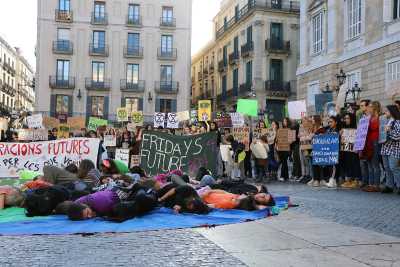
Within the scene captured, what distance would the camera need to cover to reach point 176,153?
47.0 ft

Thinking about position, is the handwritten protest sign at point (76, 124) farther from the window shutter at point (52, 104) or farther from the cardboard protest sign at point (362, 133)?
the window shutter at point (52, 104)

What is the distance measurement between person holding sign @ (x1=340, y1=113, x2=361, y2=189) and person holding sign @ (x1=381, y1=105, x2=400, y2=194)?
124 centimetres

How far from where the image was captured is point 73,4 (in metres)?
50.6

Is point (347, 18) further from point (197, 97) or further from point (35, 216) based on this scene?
point (197, 97)

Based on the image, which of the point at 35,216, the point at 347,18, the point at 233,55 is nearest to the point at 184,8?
the point at 233,55

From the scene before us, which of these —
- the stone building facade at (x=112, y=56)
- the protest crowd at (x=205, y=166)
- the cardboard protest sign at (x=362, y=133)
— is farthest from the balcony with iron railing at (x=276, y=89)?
the cardboard protest sign at (x=362, y=133)

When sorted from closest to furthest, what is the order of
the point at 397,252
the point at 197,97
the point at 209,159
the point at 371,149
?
the point at 397,252 < the point at 371,149 < the point at 209,159 < the point at 197,97

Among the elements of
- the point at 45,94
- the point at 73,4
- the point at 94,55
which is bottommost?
the point at 45,94

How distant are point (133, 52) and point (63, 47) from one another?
20.7 feet

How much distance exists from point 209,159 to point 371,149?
14.7ft

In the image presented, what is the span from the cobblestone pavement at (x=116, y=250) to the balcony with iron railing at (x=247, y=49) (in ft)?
130

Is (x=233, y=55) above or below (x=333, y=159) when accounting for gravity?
Result: above

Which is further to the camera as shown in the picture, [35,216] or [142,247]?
[35,216]

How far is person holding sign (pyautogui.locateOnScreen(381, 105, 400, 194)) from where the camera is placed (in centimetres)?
1070
